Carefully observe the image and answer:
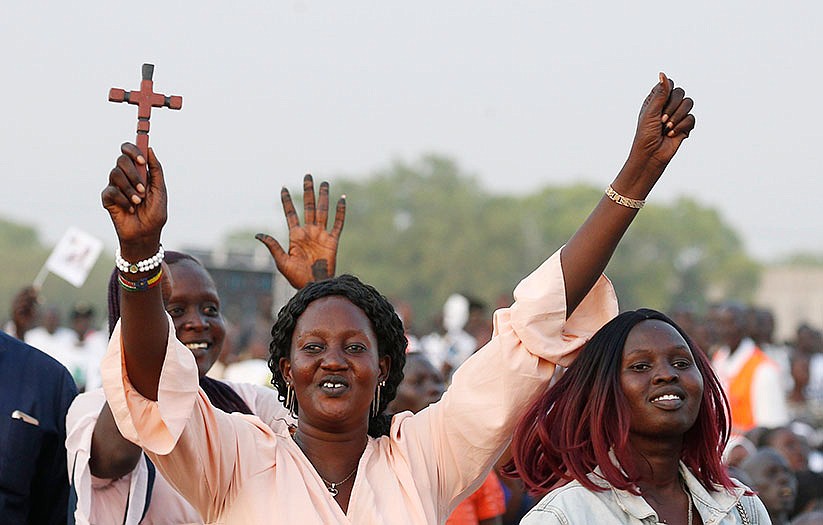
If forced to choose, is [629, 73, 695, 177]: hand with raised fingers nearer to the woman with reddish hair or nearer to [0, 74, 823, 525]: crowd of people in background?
[0, 74, 823, 525]: crowd of people in background

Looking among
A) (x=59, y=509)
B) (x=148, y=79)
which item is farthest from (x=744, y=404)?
(x=148, y=79)

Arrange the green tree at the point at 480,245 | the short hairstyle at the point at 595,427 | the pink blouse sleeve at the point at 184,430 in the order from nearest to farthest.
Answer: the pink blouse sleeve at the point at 184,430 < the short hairstyle at the point at 595,427 < the green tree at the point at 480,245

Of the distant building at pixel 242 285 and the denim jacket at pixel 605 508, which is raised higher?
the distant building at pixel 242 285

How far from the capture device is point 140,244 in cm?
298

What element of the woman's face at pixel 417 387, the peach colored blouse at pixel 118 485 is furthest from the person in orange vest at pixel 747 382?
the peach colored blouse at pixel 118 485

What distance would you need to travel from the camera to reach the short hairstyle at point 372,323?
356cm

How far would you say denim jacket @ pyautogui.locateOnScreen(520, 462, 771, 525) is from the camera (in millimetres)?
3438

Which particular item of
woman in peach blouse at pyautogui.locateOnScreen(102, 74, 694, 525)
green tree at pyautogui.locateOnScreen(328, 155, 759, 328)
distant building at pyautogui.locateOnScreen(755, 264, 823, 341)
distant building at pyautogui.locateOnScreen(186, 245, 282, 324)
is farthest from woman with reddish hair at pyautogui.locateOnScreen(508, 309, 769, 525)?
distant building at pyautogui.locateOnScreen(755, 264, 823, 341)

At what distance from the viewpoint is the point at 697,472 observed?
146 inches

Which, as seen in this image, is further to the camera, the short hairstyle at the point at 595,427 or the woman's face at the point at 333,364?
the short hairstyle at the point at 595,427

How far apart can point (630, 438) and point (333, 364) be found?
35.5 inches

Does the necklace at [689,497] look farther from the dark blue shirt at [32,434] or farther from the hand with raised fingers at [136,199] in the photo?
the dark blue shirt at [32,434]

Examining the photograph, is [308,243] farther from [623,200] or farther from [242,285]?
[242,285]

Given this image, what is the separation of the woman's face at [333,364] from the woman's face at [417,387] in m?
2.06
